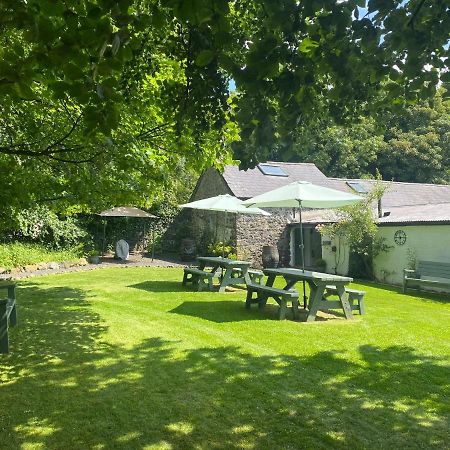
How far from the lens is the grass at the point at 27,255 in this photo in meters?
14.8

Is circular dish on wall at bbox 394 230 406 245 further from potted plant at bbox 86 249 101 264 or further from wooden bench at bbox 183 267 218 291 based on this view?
potted plant at bbox 86 249 101 264

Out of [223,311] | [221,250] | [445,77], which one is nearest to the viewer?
[445,77]

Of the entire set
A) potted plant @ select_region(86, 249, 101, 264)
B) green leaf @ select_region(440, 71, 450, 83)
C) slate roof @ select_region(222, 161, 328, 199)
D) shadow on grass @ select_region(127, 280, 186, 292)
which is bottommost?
shadow on grass @ select_region(127, 280, 186, 292)

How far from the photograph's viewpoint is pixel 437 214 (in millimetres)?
13648

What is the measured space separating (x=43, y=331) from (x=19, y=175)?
247cm

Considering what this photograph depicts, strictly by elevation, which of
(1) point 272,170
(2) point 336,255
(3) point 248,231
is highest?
(1) point 272,170

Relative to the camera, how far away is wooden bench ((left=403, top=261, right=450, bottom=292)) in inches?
465

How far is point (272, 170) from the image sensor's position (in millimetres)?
21984

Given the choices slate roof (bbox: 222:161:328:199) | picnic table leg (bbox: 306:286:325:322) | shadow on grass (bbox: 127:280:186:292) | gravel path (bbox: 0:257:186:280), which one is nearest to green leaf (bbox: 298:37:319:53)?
picnic table leg (bbox: 306:286:325:322)

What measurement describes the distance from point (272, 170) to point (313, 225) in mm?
4064

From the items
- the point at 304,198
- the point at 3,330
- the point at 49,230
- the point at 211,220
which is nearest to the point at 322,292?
the point at 304,198

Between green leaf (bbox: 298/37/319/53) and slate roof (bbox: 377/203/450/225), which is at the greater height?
green leaf (bbox: 298/37/319/53)

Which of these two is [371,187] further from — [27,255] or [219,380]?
[219,380]

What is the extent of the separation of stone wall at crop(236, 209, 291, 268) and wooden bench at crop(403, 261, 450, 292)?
7.53 metres
